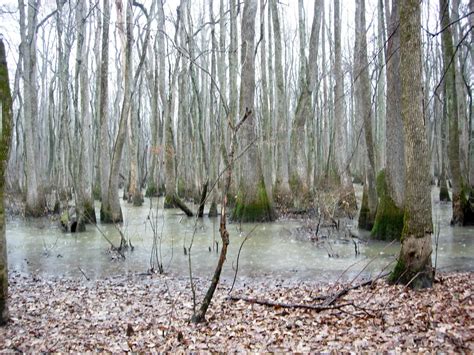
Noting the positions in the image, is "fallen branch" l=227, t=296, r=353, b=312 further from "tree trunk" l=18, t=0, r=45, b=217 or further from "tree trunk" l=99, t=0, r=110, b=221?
"tree trunk" l=18, t=0, r=45, b=217

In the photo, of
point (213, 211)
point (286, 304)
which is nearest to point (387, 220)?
point (286, 304)

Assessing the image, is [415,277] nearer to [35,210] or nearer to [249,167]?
[249,167]

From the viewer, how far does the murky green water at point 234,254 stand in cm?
790

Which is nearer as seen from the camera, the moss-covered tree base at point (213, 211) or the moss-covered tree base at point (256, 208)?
the moss-covered tree base at point (256, 208)

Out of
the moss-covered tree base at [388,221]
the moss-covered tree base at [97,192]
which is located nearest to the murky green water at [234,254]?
the moss-covered tree base at [388,221]

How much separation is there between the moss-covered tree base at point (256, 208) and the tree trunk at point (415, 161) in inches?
303

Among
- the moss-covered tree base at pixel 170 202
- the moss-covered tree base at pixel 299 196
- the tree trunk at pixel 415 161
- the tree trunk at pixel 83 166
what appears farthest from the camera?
the moss-covered tree base at pixel 170 202

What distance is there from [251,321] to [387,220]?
18.3 feet

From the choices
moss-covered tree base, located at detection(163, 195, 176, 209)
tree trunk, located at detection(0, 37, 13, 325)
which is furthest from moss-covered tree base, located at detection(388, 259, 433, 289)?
moss-covered tree base, located at detection(163, 195, 176, 209)

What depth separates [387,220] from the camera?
982cm

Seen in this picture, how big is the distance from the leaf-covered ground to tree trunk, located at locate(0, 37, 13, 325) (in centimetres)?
31

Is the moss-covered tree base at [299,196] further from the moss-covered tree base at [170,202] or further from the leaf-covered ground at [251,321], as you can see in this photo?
the leaf-covered ground at [251,321]

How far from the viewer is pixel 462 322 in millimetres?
4379

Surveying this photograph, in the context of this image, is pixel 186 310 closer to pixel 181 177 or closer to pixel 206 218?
pixel 206 218
